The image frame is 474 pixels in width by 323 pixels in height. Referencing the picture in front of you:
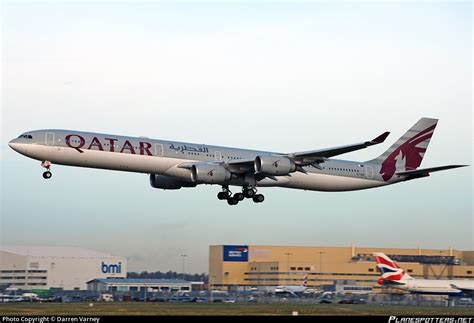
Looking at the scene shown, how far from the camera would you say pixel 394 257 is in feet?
352

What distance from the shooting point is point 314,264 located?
10769 cm

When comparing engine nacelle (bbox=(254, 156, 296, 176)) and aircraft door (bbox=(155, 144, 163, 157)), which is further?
engine nacelle (bbox=(254, 156, 296, 176))

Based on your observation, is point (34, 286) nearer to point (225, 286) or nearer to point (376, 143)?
point (225, 286)

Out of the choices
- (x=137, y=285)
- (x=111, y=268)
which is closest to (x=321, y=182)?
(x=137, y=285)

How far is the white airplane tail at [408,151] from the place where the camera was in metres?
68.2

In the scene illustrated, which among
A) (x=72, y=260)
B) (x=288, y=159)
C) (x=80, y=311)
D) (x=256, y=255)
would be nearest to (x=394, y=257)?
(x=256, y=255)

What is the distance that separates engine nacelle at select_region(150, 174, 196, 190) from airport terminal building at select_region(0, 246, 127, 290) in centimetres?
3893

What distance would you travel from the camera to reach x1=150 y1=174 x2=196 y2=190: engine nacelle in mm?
63562

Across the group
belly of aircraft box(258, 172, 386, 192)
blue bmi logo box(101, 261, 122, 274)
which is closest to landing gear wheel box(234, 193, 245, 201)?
belly of aircraft box(258, 172, 386, 192)

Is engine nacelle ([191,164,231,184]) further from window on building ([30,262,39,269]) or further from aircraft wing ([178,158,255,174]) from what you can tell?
window on building ([30,262,39,269])

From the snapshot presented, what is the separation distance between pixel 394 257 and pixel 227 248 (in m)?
21.9

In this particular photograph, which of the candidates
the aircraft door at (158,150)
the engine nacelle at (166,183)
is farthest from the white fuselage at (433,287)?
the aircraft door at (158,150)

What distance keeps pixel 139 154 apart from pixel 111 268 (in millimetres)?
52636

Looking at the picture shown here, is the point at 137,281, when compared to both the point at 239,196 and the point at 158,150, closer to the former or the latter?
the point at 239,196
